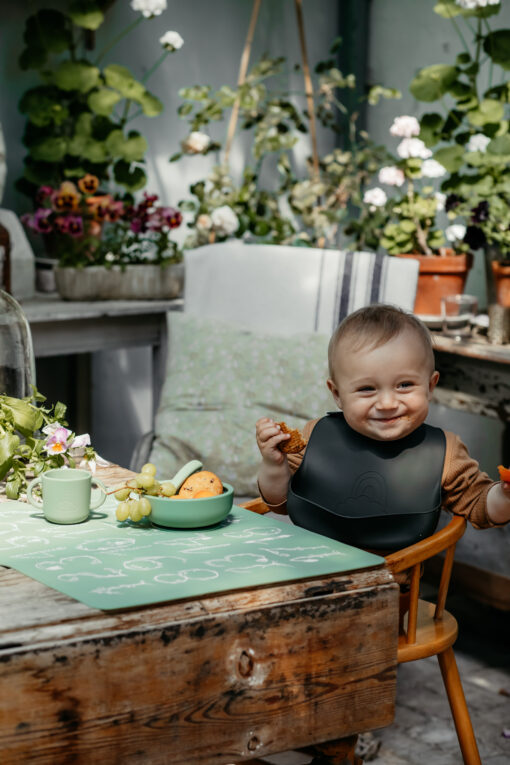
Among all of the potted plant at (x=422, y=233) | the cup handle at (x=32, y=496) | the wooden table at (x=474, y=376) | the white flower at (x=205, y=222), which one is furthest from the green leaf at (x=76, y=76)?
the cup handle at (x=32, y=496)

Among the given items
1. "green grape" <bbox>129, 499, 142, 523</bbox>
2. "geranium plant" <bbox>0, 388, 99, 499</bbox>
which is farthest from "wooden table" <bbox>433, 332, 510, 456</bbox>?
"green grape" <bbox>129, 499, 142, 523</bbox>

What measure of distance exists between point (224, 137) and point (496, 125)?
1.29 meters

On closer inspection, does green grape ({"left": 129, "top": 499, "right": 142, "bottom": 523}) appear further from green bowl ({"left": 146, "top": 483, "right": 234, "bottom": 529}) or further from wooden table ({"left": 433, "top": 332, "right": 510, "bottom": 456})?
wooden table ({"left": 433, "top": 332, "right": 510, "bottom": 456})

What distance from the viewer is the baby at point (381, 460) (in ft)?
5.62

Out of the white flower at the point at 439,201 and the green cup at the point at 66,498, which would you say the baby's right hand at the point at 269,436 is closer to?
the green cup at the point at 66,498

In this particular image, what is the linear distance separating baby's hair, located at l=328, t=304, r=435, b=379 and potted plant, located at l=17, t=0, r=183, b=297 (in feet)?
5.38

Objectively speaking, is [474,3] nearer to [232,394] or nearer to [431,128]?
[431,128]

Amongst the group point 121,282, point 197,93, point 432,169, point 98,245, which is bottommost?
point 121,282

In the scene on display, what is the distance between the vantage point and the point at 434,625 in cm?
188

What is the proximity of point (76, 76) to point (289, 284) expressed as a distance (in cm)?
117

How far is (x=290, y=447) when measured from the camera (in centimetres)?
166

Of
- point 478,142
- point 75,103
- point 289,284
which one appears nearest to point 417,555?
point 289,284

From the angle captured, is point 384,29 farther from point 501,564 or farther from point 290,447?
point 290,447

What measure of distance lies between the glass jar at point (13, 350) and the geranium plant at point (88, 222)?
4.15 ft
